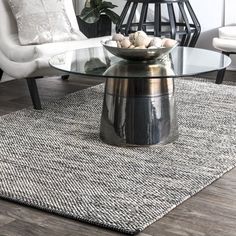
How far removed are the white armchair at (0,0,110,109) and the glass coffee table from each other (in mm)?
672

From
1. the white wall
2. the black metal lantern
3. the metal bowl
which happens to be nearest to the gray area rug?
the metal bowl

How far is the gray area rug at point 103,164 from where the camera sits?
2174 mm

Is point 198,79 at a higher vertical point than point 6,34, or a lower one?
lower

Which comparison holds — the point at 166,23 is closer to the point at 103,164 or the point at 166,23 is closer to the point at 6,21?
the point at 6,21

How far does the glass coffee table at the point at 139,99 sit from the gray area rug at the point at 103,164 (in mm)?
72

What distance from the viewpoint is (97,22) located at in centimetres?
487

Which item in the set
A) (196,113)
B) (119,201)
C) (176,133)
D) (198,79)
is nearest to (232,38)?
(198,79)

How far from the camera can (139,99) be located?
2.82 metres

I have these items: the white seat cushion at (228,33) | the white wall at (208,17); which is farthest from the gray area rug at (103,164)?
the white wall at (208,17)

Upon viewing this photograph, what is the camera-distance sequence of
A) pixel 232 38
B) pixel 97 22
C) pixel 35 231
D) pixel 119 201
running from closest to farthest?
1. pixel 35 231
2. pixel 119 201
3. pixel 232 38
4. pixel 97 22

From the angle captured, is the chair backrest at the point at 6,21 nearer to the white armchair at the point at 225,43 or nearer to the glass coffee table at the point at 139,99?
the glass coffee table at the point at 139,99

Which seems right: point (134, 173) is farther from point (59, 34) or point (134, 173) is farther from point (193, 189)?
point (59, 34)

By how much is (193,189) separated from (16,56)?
6.49 ft

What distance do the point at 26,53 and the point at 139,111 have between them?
1.28 metres
